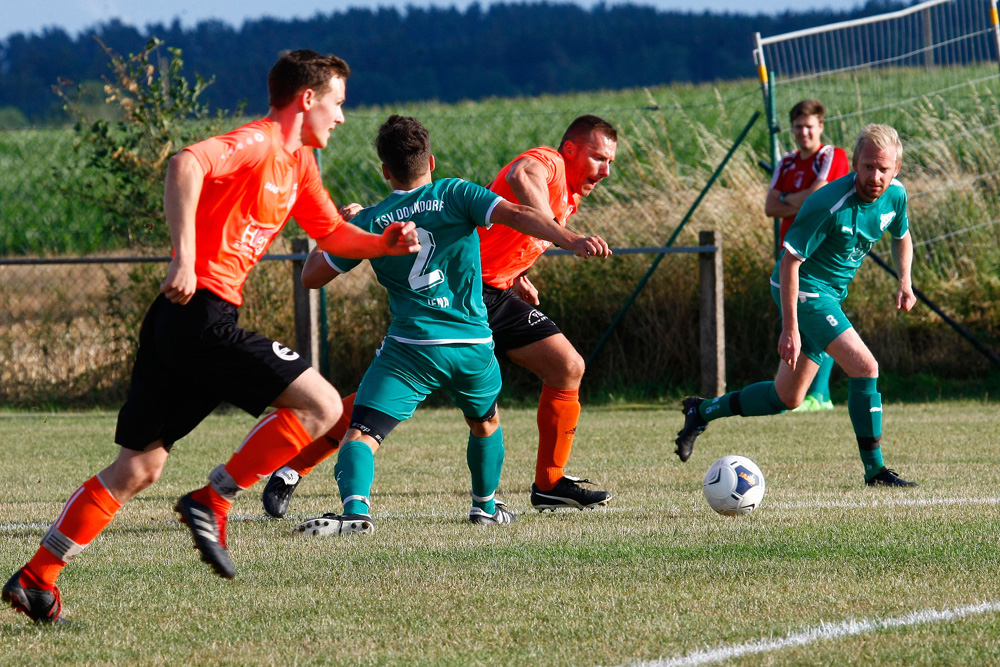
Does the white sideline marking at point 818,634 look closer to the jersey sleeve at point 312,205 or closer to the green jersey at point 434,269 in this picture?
the jersey sleeve at point 312,205

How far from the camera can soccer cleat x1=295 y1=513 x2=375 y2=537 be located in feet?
16.6

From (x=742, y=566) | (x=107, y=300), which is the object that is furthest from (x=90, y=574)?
(x=107, y=300)

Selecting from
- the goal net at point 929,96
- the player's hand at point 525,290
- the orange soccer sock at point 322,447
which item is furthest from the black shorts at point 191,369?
the goal net at point 929,96

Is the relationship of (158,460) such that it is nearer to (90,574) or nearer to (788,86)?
(90,574)

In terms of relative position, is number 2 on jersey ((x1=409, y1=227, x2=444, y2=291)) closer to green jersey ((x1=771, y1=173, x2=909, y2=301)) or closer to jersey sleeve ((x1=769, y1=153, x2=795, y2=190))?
green jersey ((x1=771, y1=173, x2=909, y2=301))

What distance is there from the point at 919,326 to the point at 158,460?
949 cm

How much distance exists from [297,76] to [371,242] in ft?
2.10

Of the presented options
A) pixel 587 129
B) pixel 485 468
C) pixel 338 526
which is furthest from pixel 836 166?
pixel 338 526

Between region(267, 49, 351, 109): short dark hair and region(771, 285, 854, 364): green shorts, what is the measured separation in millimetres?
3126

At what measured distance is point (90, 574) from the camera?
4.41 metres

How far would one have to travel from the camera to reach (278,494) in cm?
569

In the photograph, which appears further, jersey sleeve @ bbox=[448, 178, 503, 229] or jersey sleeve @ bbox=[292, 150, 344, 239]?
jersey sleeve @ bbox=[448, 178, 503, 229]

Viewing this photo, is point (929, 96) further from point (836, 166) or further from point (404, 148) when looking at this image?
point (404, 148)

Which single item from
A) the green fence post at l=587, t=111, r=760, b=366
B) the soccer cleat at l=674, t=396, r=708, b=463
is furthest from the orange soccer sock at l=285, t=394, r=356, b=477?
the green fence post at l=587, t=111, r=760, b=366
